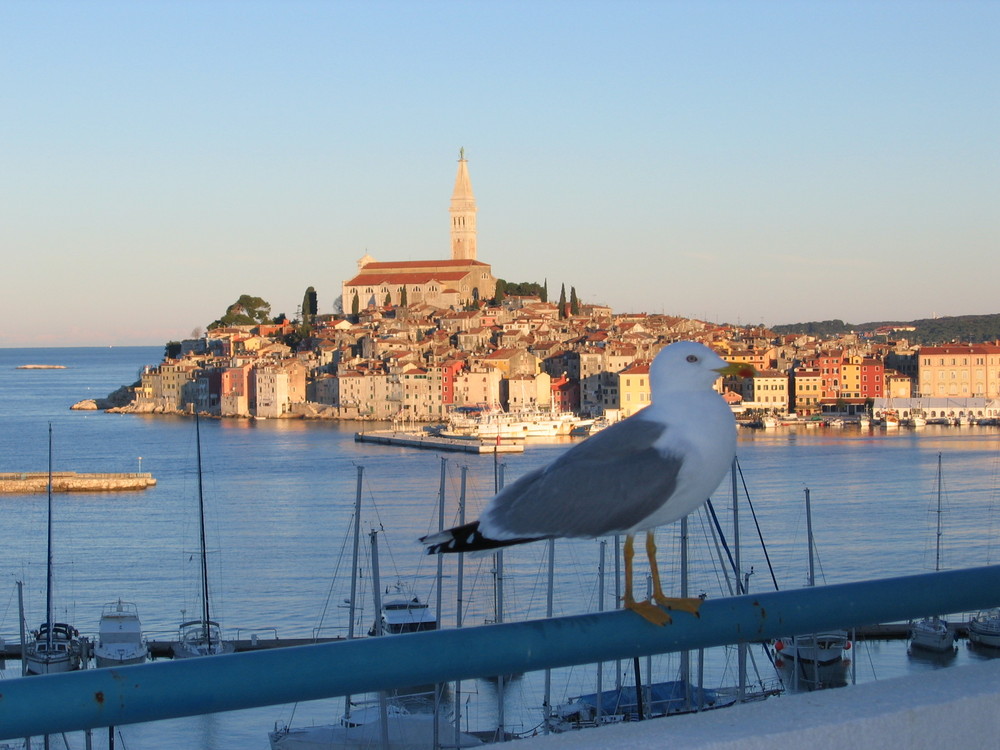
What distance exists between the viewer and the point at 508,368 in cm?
3225

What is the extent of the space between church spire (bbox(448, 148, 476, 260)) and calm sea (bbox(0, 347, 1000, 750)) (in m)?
23.5

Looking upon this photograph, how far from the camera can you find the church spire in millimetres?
47344

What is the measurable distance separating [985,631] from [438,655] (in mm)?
7778

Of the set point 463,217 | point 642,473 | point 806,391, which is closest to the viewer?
point 642,473

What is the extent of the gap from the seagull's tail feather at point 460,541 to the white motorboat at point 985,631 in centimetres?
759

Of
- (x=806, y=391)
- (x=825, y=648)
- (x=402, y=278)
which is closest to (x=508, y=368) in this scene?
(x=806, y=391)

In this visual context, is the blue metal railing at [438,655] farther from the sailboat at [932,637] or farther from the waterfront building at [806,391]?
the waterfront building at [806,391]

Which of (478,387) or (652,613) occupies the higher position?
(652,613)

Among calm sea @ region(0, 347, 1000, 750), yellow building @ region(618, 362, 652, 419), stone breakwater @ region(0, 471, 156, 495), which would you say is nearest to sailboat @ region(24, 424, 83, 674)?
calm sea @ region(0, 347, 1000, 750)

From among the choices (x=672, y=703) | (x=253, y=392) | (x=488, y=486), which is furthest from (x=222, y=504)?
(x=253, y=392)

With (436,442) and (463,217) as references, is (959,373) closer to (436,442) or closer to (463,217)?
(436,442)

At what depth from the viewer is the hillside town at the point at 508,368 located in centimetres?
3056

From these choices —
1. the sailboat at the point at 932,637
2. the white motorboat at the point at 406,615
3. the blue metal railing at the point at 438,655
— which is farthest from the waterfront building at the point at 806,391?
the blue metal railing at the point at 438,655

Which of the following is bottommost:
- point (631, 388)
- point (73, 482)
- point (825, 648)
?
point (73, 482)
